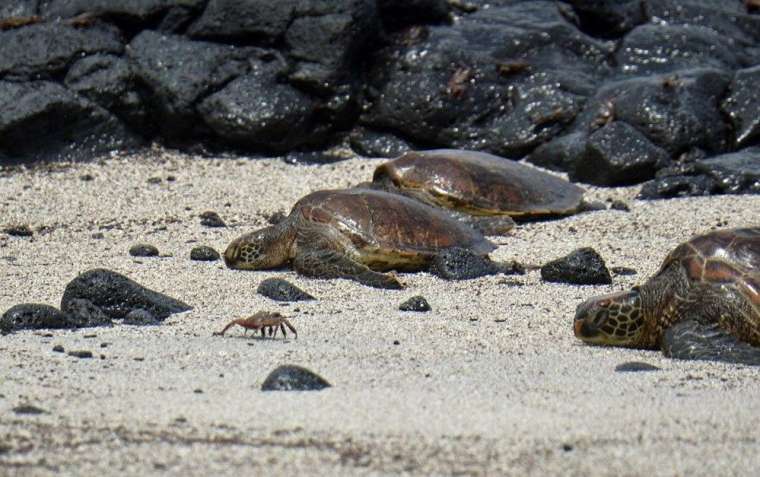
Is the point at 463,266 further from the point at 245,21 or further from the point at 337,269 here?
the point at 245,21

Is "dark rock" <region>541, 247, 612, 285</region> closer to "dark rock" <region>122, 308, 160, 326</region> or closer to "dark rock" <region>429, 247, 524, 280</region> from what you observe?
"dark rock" <region>429, 247, 524, 280</region>

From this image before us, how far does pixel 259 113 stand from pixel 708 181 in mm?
4374

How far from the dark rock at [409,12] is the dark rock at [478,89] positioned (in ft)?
1.06

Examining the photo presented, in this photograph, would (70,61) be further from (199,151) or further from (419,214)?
(419,214)

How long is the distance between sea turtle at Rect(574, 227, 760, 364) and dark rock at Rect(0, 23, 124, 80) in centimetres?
829

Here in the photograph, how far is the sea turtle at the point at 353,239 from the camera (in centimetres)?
817

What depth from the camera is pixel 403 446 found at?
3.83 metres

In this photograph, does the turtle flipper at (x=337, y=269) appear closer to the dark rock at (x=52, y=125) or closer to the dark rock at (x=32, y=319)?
the dark rock at (x=32, y=319)

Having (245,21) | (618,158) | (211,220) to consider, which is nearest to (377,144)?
(245,21)

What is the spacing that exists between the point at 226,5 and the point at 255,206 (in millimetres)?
3021

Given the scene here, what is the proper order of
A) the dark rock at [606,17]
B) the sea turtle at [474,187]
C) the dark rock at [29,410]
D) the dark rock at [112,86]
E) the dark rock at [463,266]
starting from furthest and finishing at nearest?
the dark rock at [606,17]
the dark rock at [112,86]
the sea turtle at [474,187]
the dark rock at [463,266]
the dark rock at [29,410]

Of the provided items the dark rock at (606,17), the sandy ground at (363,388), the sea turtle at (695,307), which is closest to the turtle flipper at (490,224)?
the sandy ground at (363,388)

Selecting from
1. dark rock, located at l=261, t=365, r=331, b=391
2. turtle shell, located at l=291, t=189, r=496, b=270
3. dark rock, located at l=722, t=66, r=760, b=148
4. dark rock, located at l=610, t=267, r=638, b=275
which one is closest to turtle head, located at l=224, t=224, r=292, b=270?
turtle shell, located at l=291, t=189, r=496, b=270

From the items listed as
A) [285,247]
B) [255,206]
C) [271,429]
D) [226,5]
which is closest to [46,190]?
[255,206]
